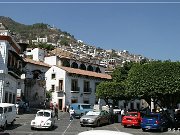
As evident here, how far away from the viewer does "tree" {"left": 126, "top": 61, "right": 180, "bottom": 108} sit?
33.0 metres

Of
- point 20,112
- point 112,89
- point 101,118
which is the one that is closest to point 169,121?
point 101,118

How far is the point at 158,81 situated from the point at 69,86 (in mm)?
28119

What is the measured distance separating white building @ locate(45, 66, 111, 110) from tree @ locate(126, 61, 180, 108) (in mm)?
24669

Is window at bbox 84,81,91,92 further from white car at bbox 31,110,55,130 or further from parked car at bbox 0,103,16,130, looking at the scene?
white car at bbox 31,110,55,130

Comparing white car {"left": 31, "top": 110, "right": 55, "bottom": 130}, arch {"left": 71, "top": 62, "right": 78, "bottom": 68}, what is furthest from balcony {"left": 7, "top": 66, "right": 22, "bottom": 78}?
arch {"left": 71, "top": 62, "right": 78, "bottom": 68}

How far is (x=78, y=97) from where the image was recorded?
60.9 m

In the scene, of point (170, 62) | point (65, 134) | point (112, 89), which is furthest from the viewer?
point (112, 89)

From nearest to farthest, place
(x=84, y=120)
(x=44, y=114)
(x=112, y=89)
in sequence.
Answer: (x=44, y=114), (x=84, y=120), (x=112, y=89)

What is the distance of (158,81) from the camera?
33688 millimetres

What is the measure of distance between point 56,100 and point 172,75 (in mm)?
30702

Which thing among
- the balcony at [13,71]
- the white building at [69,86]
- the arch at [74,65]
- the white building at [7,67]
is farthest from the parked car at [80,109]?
the arch at [74,65]

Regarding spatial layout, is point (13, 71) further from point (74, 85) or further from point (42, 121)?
point (42, 121)

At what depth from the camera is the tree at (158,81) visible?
33.0 meters

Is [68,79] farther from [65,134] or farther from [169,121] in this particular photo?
[65,134]
